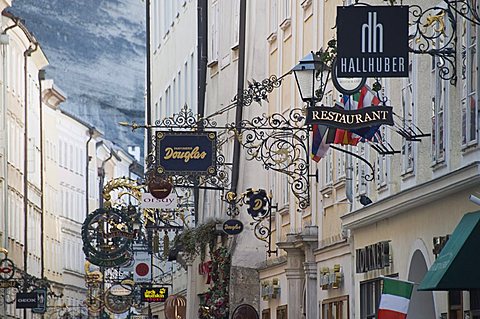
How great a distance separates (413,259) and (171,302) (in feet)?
94.8

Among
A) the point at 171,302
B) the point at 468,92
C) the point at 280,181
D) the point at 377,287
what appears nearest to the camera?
the point at 468,92

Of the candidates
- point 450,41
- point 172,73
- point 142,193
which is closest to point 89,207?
point 172,73

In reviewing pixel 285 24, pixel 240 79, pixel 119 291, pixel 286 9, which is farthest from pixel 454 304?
pixel 119 291

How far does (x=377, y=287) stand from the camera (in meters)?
21.9

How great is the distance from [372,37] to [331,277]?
10.1 m

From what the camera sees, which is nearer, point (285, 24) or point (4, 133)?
point (285, 24)

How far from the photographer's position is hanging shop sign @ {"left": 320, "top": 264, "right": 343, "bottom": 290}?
24.6 m

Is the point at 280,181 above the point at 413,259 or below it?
above

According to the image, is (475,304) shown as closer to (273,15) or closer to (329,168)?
(329,168)

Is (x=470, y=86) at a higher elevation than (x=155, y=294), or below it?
below

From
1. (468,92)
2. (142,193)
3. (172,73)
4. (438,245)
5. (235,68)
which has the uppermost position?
(172,73)

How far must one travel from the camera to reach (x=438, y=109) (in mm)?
18062

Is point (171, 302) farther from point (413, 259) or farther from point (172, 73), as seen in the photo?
point (413, 259)

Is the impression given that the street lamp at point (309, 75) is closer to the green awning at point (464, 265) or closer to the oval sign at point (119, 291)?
the green awning at point (464, 265)
